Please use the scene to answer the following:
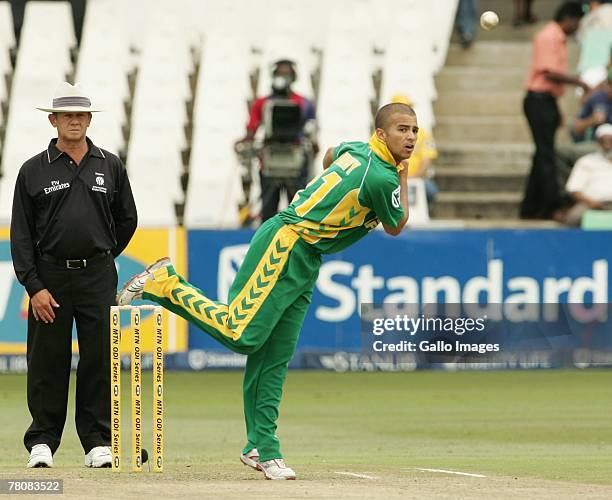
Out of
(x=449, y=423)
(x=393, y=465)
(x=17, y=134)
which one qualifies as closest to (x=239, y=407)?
(x=449, y=423)

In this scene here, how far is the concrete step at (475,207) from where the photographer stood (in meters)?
21.5

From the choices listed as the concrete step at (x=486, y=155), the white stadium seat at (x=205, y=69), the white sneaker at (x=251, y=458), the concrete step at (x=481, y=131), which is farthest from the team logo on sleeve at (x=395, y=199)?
the concrete step at (x=481, y=131)

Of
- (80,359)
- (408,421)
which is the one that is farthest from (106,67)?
(80,359)

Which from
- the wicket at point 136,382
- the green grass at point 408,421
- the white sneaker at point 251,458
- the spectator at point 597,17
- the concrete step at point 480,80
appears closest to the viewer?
the wicket at point 136,382

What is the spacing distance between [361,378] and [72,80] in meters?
8.76

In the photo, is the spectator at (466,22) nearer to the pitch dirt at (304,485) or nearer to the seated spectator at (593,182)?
the seated spectator at (593,182)

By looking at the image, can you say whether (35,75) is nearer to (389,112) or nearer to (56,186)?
(56,186)

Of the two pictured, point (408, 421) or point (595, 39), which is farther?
point (595, 39)

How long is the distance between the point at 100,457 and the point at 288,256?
1645 millimetres

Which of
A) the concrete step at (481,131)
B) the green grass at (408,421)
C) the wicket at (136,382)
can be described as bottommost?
the green grass at (408,421)

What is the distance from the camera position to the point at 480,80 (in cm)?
2448

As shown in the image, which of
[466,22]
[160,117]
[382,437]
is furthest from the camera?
[466,22]

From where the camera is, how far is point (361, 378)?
1733cm

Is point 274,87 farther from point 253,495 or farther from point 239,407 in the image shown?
point 253,495
